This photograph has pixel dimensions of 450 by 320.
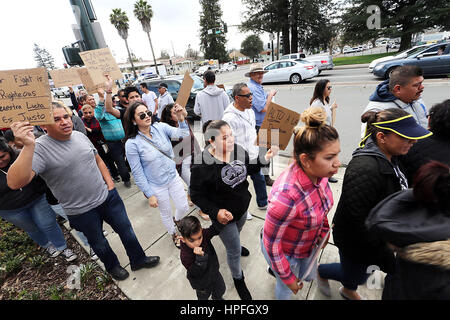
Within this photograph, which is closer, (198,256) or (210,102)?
(198,256)

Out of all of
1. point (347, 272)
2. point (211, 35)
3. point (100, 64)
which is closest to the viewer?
point (347, 272)

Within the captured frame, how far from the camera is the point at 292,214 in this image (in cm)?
132

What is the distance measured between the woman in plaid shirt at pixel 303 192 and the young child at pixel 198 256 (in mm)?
567

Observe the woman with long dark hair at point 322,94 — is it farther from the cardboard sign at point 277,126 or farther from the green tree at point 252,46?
the green tree at point 252,46

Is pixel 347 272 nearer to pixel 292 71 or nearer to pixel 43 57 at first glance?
pixel 292 71

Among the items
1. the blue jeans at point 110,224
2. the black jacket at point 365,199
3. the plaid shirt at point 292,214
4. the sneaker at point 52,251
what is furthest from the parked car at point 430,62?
the sneaker at point 52,251

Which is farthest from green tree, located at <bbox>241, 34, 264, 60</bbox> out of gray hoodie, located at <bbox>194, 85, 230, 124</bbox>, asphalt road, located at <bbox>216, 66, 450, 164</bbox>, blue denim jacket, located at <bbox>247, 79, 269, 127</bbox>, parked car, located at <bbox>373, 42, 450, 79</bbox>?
blue denim jacket, located at <bbox>247, 79, 269, 127</bbox>

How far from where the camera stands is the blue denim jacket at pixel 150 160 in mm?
2293

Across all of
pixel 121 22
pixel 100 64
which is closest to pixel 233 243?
pixel 100 64

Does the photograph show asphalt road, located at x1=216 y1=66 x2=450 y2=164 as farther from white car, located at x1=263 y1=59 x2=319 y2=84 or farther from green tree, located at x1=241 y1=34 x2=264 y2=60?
green tree, located at x1=241 y1=34 x2=264 y2=60

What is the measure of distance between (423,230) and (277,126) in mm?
1912

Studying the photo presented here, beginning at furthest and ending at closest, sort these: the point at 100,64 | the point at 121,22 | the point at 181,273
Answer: the point at 121,22
the point at 100,64
the point at 181,273

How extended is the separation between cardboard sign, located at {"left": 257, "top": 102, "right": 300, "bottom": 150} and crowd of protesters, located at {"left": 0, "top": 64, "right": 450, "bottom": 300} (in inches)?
9.3

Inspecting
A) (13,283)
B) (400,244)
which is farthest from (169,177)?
(13,283)
